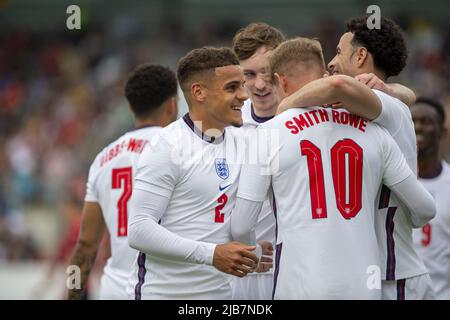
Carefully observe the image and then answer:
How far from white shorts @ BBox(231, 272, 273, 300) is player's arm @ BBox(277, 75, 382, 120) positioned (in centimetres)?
128

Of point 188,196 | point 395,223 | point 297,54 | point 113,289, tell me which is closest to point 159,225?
point 188,196

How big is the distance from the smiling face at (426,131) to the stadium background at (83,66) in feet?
21.0

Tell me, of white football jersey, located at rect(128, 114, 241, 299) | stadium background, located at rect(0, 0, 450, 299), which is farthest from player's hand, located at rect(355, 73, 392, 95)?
stadium background, located at rect(0, 0, 450, 299)

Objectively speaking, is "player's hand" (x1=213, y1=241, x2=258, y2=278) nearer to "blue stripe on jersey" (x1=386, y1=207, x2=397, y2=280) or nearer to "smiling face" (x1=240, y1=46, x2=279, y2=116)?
"blue stripe on jersey" (x1=386, y1=207, x2=397, y2=280)

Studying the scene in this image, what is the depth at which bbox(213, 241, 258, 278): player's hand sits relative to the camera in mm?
4598

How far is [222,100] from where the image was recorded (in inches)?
196

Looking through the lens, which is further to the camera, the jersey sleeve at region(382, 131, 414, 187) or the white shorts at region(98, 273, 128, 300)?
the white shorts at region(98, 273, 128, 300)

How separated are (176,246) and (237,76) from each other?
1060 mm

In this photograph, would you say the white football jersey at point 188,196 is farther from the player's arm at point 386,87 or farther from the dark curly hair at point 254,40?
the dark curly hair at point 254,40

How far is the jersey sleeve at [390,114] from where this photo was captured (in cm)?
468

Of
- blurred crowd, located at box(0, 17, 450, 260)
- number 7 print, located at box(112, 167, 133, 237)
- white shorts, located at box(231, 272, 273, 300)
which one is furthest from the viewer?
blurred crowd, located at box(0, 17, 450, 260)

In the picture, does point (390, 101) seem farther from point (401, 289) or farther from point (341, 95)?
point (401, 289)

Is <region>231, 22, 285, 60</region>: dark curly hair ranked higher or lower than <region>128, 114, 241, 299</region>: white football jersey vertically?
higher

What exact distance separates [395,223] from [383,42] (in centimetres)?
104
